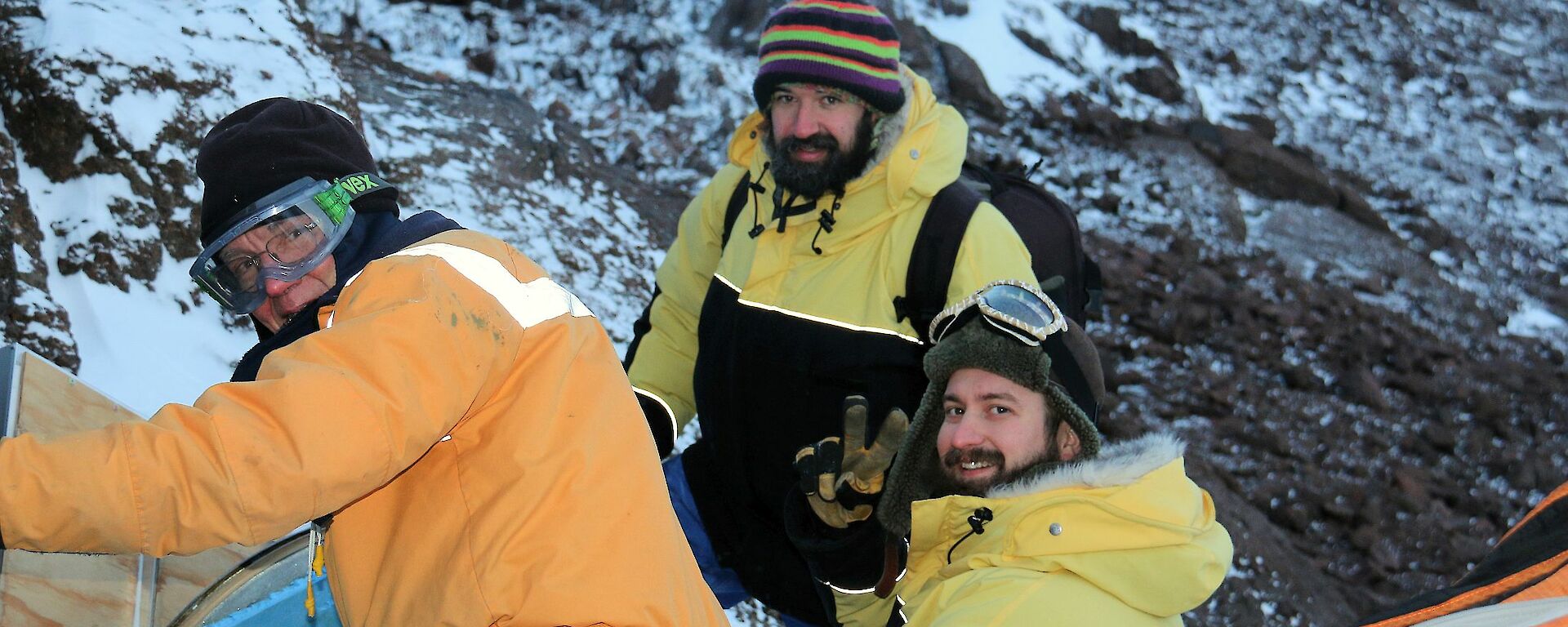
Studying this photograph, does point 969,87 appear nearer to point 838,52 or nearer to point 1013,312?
point 838,52

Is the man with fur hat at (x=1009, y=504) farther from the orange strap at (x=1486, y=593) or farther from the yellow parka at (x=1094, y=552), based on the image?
the orange strap at (x=1486, y=593)

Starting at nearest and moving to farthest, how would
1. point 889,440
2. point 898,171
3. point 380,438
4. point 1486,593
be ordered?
point 380,438 → point 1486,593 → point 889,440 → point 898,171

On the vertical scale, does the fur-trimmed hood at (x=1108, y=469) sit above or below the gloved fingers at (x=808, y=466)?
above

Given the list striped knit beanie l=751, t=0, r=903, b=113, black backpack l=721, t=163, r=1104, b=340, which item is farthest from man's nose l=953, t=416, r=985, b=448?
striped knit beanie l=751, t=0, r=903, b=113

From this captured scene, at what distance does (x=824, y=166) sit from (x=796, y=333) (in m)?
0.49

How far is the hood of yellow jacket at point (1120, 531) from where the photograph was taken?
240 cm

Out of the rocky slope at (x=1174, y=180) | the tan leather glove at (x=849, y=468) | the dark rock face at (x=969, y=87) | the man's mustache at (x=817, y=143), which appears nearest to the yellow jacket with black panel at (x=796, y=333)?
the man's mustache at (x=817, y=143)

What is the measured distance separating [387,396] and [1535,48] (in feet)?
51.0

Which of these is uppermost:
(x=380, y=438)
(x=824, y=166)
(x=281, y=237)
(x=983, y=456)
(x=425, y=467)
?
(x=281, y=237)

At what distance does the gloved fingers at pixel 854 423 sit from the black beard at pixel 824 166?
752 millimetres


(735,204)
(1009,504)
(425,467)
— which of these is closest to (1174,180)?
(735,204)

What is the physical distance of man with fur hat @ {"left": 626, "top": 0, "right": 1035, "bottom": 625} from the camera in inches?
132

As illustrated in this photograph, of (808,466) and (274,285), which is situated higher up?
(274,285)

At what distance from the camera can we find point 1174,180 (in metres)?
10.3
